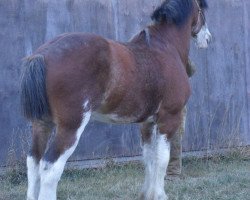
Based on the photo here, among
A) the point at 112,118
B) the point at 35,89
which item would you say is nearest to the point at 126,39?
the point at 112,118

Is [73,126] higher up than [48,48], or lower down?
lower down

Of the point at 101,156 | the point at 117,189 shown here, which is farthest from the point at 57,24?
the point at 117,189

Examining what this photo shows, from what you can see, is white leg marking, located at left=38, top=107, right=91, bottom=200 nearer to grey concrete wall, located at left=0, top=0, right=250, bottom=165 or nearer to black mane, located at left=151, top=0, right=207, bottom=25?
black mane, located at left=151, top=0, right=207, bottom=25

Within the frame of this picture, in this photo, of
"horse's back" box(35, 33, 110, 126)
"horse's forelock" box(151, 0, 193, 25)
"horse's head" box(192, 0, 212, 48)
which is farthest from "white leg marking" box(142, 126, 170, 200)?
"horse's head" box(192, 0, 212, 48)

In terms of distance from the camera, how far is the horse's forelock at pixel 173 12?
6.16 metres

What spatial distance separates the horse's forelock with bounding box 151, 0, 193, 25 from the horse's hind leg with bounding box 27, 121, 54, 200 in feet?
6.18

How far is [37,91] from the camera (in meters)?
4.68

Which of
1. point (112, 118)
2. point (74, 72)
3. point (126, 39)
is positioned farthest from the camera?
point (126, 39)

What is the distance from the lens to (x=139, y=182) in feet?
21.7

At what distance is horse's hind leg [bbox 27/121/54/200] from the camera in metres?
5.00

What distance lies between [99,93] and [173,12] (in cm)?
171

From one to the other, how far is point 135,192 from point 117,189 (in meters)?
0.21

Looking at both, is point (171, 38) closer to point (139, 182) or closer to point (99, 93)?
point (99, 93)

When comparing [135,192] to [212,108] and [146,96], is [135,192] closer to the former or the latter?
[146,96]
